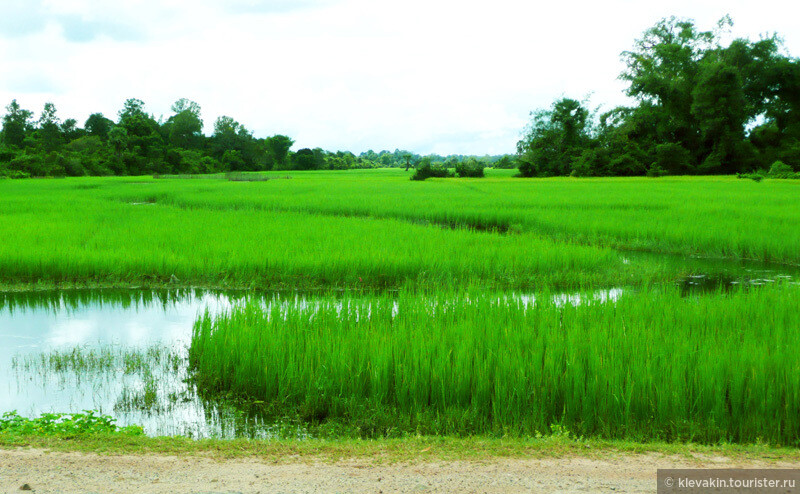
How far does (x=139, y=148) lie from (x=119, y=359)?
45647 millimetres

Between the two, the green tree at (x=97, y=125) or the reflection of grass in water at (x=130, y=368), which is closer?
the reflection of grass in water at (x=130, y=368)

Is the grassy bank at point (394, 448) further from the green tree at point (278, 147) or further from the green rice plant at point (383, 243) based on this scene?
the green tree at point (278, 147)

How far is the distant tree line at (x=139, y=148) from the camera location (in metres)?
39.7

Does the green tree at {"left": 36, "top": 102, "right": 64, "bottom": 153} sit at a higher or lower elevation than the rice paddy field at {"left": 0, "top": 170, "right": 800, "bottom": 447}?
higher

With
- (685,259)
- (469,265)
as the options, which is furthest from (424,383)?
(685,259)

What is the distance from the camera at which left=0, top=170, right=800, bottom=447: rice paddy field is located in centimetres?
349

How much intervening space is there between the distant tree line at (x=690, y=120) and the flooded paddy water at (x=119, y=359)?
28.9 m

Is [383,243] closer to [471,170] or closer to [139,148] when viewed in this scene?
[471,170]

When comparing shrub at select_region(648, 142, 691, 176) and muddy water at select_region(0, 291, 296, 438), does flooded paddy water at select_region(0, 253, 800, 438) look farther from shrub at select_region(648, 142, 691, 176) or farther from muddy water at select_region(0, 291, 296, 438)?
shrub at select_region(648, 142, 691, 176)

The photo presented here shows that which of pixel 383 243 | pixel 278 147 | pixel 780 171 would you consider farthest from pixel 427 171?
pixel 383 243

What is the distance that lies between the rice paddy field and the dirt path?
0.59 metres

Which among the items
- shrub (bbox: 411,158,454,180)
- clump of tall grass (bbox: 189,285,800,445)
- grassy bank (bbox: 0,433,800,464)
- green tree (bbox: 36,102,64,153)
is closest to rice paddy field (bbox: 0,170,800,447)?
clump of tall grass (bbox: 189,285,800,445)

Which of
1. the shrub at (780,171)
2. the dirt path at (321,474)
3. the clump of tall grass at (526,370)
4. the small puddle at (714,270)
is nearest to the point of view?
the dirt path at (321,474)

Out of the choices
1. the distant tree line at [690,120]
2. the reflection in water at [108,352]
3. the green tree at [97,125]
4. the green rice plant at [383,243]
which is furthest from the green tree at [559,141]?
the green tree at [97,125]
